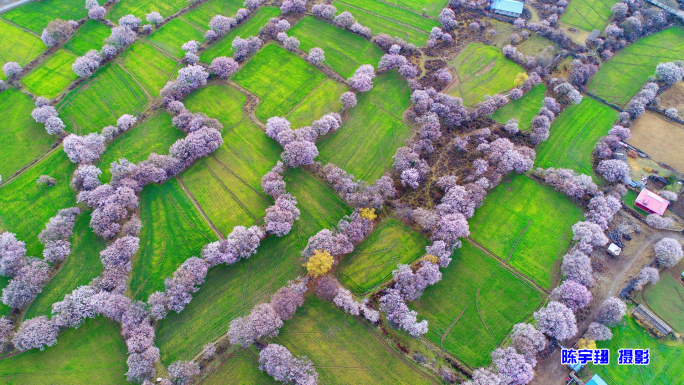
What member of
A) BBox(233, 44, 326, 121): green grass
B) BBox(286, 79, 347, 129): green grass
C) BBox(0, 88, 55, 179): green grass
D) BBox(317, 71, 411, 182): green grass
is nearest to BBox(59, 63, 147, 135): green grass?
BBox(0, 88, 55, 179): green grass

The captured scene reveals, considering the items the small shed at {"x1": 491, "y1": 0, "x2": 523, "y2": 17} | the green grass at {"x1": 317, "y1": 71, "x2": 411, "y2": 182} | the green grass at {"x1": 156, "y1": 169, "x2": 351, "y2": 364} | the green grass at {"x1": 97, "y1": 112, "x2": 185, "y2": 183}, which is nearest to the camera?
the green grass at {"x1": 156, "y1": 169, "x2": 351, "y2": 364}

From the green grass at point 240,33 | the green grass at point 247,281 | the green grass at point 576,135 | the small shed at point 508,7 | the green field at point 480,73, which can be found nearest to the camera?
the green grass at point 247,281

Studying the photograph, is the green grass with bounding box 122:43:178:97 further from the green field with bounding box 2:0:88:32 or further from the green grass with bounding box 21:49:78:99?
the green field with bounding box 2:0:88:32

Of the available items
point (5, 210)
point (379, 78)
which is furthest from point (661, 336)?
point (5, 210)

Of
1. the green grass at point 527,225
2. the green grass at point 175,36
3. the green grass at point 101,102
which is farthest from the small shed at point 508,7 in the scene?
the green grass at point 101,102

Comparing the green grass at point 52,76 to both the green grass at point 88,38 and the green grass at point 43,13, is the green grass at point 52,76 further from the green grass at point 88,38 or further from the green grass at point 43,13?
the green grass at point 43,13

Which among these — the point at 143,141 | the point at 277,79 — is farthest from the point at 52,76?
the point at 277,79

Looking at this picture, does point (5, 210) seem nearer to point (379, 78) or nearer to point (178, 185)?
point (178, 185)
